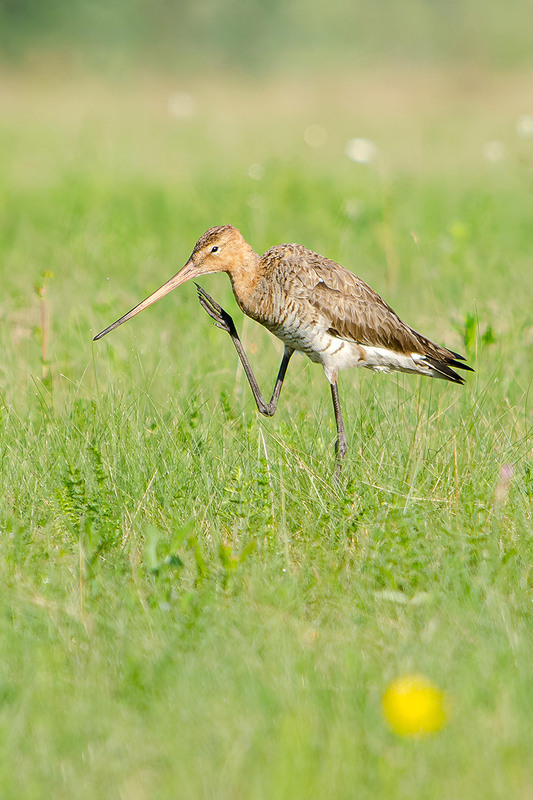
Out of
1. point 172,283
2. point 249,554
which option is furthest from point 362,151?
point 249,554

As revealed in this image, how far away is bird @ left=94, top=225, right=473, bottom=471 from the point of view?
4.61m

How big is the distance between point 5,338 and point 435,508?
3078 millimetres

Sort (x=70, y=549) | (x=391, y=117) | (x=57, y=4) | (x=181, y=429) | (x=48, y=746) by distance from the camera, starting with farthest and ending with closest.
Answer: (x=57, y=4) < (x=391, y=117) < (x=181, y=429) < (x=70, y=549) < (x=48, y=746)

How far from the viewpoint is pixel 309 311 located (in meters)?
4.63

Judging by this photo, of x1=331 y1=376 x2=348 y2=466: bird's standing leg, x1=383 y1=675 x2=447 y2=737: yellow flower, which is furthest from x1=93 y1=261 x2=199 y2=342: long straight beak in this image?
x1=383 y1=675 x2=447 y2=737: yellow flower

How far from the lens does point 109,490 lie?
3.92 m

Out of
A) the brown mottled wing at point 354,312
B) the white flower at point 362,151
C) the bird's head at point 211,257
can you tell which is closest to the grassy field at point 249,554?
the brown mottled wing at point 354,312

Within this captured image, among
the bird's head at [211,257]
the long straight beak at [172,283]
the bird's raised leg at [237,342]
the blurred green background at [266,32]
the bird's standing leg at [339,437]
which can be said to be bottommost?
the bird's standing leg at [339,437]

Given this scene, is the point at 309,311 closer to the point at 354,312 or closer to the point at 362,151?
the point at 354,312

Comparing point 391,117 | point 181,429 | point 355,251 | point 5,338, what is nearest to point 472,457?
point 181,429

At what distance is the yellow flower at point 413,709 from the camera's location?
7.73 feet

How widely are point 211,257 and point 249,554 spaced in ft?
5.45

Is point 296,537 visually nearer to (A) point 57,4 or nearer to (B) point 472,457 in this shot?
(B) point 472,457

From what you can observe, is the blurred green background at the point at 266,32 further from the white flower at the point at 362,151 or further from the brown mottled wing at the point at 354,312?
the brown mottled wing at the point at 354,312
